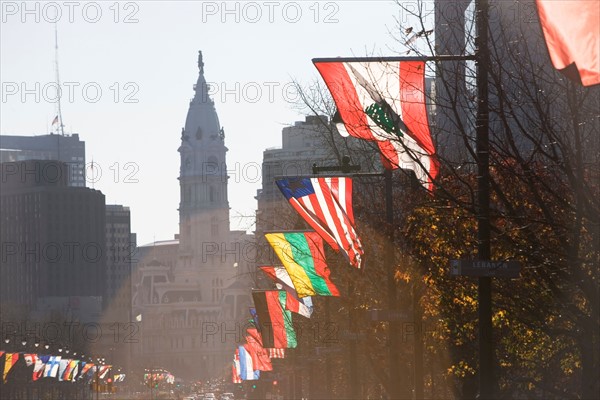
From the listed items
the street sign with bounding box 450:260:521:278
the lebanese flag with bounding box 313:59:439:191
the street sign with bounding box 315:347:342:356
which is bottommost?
the street sign with bounding box 315:347:342:356

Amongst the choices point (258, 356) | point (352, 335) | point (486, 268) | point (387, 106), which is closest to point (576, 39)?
Answer: point (486, 268)

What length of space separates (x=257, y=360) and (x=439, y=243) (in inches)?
2201

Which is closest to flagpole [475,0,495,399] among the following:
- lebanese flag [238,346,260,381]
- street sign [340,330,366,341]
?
street sign [340,330,366,341]

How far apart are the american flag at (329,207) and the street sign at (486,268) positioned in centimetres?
1140

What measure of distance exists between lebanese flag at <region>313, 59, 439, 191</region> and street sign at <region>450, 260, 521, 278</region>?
1398mm

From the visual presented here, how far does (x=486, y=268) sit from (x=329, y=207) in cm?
1248

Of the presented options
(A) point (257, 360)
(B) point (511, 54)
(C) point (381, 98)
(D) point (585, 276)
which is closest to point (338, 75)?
(C) point (381, 98)

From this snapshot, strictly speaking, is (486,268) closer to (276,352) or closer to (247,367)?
(276,352)

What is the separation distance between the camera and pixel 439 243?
3100 cm

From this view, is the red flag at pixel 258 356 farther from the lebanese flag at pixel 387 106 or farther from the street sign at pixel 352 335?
the lebanese flag at pixel 387 106

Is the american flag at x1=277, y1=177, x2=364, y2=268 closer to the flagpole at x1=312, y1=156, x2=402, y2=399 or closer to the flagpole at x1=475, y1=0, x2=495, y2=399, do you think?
the flagpole at x1=312, y1=156, x2=402, y2=399

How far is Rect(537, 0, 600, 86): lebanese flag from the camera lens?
51.2ft

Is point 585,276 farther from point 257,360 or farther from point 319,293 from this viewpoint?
→ point 257,360

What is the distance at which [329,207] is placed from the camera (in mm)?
36281
